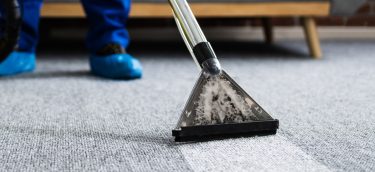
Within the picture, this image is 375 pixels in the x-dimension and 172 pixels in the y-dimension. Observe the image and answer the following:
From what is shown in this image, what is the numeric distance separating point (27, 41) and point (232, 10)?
671 mm

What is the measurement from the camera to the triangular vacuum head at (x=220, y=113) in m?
0.71

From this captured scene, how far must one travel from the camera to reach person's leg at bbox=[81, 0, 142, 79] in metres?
1.33

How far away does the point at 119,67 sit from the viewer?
131 centimetres

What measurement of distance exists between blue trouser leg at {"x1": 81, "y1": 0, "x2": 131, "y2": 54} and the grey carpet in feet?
0.35

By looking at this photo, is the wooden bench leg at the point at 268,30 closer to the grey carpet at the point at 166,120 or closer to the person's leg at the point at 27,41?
the grey carpet at the point at 166,120

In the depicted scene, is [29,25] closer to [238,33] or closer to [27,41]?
[27,41]

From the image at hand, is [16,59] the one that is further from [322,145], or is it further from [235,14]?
[322,145]

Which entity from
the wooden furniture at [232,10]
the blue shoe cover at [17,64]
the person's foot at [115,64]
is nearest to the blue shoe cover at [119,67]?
the person's foot at [115,64]

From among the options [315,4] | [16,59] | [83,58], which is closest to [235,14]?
[315,4]

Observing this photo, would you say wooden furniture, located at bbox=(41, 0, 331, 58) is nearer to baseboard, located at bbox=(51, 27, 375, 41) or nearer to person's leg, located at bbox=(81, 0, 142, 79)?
person's leg, located at bbox=(81, 0, 142, 79)

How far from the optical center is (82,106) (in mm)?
985

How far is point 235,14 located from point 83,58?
1.75 feet

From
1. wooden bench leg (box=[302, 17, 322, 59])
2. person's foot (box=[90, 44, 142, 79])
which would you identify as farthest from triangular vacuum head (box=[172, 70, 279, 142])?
wooden bench leg (box=[302, 17, 322, 59])

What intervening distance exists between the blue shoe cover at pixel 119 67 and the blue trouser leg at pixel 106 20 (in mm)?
62
